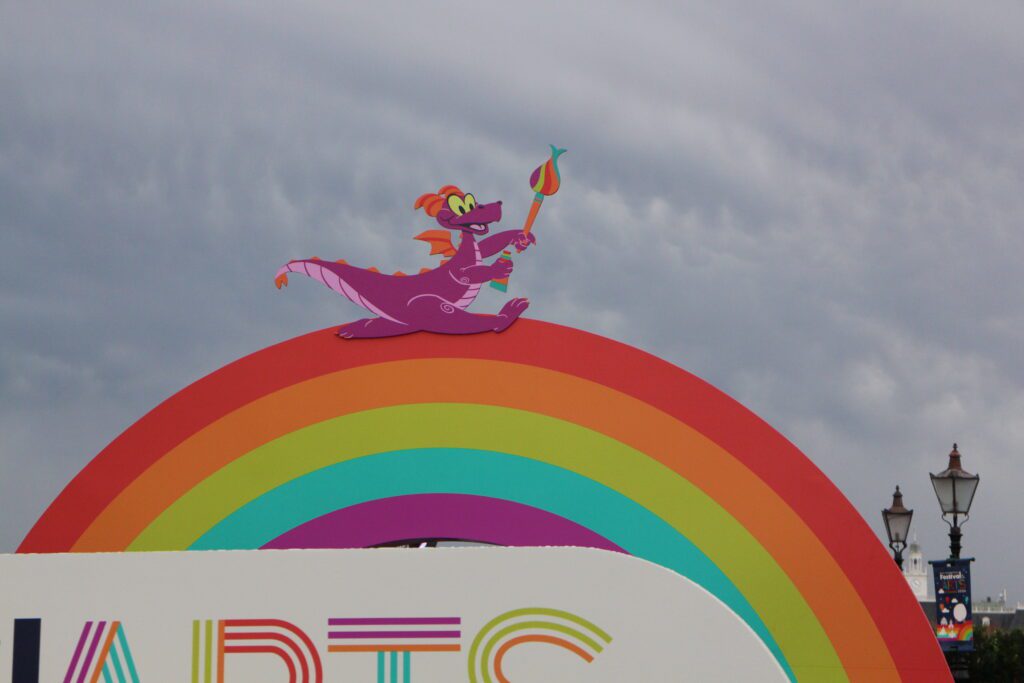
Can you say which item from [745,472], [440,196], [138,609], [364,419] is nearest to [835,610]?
[745,472]

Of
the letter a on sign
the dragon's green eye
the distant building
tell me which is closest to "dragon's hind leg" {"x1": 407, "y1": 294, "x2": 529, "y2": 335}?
the dragon's green eye

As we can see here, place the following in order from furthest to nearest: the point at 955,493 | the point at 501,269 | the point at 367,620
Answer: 1. the point at 955,493
2. the point at 501,269
3. the point at 367,620

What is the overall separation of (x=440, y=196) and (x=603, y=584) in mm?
6751

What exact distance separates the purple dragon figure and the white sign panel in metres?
5.32

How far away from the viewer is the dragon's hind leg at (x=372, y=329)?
36.1ft

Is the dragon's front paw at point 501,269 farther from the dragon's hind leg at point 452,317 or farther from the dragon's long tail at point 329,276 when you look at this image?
the dragon's long tail at point 329,276

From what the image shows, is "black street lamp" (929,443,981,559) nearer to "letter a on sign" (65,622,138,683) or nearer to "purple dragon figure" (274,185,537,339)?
"purple dragon figure" (274,185,537,339)

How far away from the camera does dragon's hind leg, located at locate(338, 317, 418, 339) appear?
36.1 ft

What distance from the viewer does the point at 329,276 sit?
11578mm

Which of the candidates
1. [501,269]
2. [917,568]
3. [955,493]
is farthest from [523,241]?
[917,568]

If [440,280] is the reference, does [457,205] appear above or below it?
above

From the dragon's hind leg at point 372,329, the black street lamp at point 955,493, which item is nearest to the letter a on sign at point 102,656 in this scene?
the dragon's hind leg at point 372,329

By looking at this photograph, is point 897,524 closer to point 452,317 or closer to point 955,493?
point 955,493

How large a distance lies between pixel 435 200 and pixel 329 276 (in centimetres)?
125
